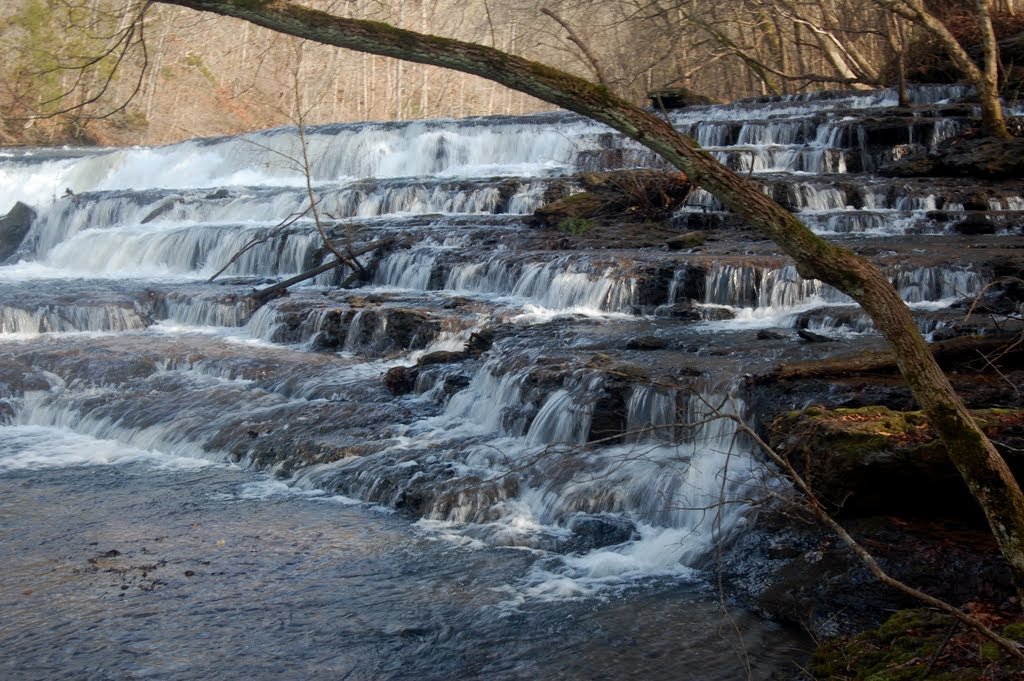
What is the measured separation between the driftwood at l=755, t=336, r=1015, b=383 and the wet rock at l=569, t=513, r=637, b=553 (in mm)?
1928

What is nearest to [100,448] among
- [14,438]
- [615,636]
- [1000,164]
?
[14,438]

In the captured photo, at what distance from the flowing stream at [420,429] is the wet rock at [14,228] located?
2813 mm

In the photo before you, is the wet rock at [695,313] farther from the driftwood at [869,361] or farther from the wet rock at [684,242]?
the driftwood at [869,361]

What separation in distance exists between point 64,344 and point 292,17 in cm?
1139

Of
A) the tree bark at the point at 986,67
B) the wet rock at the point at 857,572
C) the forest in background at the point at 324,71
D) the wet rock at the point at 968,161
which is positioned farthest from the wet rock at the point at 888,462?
the forest in background at the point at 324,71

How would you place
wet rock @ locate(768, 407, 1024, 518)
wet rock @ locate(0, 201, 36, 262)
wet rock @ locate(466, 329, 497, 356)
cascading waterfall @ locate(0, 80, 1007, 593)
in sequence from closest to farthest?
wet rock @ locate(768, 407, 1024, 518) → cascading waterfall @ locate(0, 80, 1007, 593) → wet rock @ locate(466, 329, 497, 356) → wet rock @ locate(0, 201, 36, 262)

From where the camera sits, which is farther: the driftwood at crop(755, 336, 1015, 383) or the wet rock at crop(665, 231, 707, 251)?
the wet rock at crop(665, 231, 707, 251)

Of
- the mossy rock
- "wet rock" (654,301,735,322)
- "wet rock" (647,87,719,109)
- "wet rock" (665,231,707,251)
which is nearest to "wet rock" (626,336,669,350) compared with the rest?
"wet rock" (654,301,735,322)

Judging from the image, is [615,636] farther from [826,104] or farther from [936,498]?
[826,104]

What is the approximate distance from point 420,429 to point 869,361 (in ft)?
14.0

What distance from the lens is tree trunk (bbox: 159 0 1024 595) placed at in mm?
4270

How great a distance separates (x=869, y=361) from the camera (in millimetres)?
8516

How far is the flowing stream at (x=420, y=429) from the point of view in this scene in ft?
20.6

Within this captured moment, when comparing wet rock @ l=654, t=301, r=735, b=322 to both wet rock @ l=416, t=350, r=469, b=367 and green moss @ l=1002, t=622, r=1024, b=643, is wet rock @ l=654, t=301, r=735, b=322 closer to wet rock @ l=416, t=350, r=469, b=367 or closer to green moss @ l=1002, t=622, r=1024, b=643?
wet rock @ l=416, t=350, r=469, b=367
